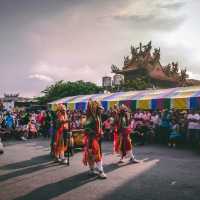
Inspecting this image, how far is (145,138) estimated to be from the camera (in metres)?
17.2

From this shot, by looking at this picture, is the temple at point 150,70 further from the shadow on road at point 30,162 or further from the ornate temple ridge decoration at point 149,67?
the shadow on road at point 30,162

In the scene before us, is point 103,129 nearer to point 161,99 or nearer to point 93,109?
point 161,99

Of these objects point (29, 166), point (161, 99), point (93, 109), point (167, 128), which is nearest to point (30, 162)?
point (29, 166)

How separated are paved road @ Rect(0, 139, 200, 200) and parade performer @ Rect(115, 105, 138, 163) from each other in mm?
433

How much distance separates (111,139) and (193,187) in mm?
11999

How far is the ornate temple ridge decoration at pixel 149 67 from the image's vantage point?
42.1m

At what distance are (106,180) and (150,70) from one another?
1400 inches

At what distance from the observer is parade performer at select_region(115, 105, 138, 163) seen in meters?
10.6

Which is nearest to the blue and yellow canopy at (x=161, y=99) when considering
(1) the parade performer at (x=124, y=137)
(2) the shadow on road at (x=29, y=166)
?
(2) the shadow on road at (x=29, y=166)

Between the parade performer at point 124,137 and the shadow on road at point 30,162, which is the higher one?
the parade performer at point 124,137

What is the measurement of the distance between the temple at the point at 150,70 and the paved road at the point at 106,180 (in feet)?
102

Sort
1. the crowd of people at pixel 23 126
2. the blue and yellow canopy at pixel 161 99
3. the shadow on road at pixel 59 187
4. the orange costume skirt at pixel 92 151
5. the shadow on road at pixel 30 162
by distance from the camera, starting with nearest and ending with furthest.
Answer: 1. the shadow on road at pixel 59 187
2. the orange costume skirt at pixel 92 151
3. the shadow on road at pixel 30 162
4. the blue and yellow canopy at pixel 161 99
5. the crowd of people at pixel 23 126

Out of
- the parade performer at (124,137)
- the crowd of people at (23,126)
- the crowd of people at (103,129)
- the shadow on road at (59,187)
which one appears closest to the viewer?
the shadow on road at (59,187)

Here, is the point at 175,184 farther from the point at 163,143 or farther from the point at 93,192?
the point at 163,143
